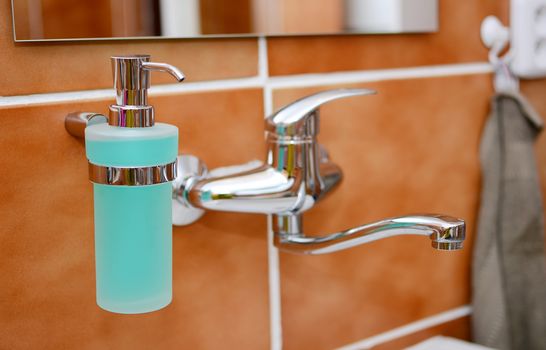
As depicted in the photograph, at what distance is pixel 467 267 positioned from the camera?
847 mm

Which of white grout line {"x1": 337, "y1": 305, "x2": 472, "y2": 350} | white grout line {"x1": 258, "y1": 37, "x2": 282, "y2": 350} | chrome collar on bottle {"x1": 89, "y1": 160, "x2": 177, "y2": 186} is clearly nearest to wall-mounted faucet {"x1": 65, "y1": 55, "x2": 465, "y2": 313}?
chrome collar on bottle {"x1": 89, "y1": 160, "x2": 177, "y2": 186}

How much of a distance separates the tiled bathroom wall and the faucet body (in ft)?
0.16

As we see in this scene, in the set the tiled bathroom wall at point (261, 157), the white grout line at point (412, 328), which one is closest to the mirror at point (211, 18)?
the tiled bathroom wall at point (261, 157)

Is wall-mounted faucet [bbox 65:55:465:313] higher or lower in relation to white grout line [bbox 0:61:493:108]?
lower

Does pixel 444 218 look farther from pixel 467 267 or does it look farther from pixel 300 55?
→ pixel 467 267

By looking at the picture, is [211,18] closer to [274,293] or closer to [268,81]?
[268,81]

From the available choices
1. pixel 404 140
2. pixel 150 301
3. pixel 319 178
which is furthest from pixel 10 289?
pixel 404 140

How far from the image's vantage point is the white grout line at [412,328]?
2.49 feet

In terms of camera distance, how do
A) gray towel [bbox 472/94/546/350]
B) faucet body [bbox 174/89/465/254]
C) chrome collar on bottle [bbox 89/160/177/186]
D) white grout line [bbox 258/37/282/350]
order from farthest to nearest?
gray towel [bbox 472/94/546/350], white grout line [bbox 258/37/282/350], faucet body [bbox 174/89/465/254], chrome collar on bottle [bbox 89/160/177/186]

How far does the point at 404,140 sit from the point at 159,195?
0.36 meters

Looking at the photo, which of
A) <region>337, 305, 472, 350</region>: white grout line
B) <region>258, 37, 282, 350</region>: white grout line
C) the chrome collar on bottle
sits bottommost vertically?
<region>337, 305, 472, 350</region>: white grout line

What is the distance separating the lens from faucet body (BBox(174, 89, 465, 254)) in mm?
585

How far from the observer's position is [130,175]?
46 centimetres

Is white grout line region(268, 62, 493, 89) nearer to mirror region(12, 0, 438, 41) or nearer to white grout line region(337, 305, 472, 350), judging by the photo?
mirror region(12, 0, 438, 41)
